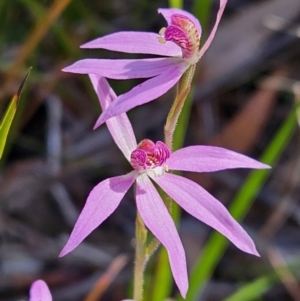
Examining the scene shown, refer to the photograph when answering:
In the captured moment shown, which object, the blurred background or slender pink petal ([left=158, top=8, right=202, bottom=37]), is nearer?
slender pink petal ([left=158, top=8, right=202, bottom=37])

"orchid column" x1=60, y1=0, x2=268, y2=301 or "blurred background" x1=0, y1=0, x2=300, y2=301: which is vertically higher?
"orchid column" x1=60, y1=0, x2=268, y2=301

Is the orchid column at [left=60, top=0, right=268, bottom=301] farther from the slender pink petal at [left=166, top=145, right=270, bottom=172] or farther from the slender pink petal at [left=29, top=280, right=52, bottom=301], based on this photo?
the slender pink petal at [left=29, top=280, right=52, bottom=301]

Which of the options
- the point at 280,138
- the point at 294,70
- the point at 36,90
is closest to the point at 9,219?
the point at 36,90

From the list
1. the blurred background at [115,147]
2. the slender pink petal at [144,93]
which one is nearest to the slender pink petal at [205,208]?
the slender pink petal at [144,93]

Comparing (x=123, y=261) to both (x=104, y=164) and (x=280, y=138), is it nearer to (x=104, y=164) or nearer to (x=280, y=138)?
(x=104, y=164)

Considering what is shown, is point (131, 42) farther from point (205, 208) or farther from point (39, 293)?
point (39, 293)

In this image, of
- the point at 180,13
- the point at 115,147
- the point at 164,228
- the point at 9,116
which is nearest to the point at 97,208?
the point at 164,228

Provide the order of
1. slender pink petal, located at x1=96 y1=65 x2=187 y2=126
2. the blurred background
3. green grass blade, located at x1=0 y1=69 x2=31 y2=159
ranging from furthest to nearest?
the blurred background < green grass blade, located at x1=0 y1=69 x2=31 y2=159 < slender pink petal, located at x1=96 y1=65 x2=187 y2=126

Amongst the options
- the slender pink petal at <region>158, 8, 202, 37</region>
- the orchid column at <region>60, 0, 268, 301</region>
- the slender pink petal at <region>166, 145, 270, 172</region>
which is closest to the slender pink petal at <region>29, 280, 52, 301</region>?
the orchid column at <region>60, 0, 268, 301</region>
